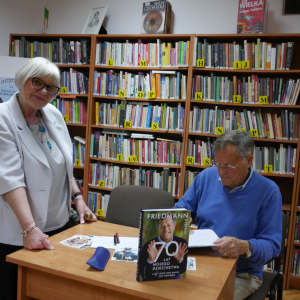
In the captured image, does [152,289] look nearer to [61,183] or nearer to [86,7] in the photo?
[61,183]

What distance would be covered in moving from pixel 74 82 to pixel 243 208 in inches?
108

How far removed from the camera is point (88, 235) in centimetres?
163

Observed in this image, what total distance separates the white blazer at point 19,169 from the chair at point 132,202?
73 cm

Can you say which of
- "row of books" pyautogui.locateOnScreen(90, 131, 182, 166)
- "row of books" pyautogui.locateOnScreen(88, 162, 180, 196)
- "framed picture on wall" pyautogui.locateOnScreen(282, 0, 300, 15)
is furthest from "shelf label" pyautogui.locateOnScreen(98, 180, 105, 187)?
"framed picture on wall" pyautogui.locateOnScreen(282, 0, 300, 15)

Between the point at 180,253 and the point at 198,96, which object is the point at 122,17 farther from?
the point at 180,253

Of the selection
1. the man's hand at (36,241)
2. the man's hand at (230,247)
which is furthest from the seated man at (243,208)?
the man's hand at (36,241)

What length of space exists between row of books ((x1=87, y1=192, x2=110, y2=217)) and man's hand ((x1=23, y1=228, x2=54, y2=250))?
2293 millimetres

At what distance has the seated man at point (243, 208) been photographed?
1610mm

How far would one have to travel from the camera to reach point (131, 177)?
3.62 meters

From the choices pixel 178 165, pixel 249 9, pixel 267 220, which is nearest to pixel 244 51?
pixel 249 9

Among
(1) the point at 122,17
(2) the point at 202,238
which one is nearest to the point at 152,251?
(2) the point at 202,238

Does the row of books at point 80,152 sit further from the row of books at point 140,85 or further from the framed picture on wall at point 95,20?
the framed picture on wall at point 95,20

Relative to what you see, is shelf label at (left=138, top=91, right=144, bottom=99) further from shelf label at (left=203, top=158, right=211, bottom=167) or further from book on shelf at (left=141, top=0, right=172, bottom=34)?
shelf label at (left=203, top=158, right=211, bottom=167)

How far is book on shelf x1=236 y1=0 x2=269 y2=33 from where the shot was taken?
3150 millimetres
